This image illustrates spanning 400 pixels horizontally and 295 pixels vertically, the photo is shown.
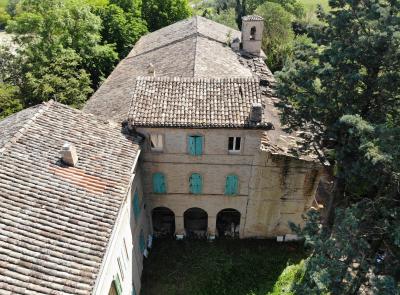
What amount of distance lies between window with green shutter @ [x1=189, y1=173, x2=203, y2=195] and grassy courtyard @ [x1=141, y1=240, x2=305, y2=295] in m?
4.77

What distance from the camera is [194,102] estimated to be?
22.0 metres

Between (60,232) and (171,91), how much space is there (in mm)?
11299

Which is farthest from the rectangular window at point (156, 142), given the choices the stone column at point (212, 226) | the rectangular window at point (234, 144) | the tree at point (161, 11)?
the tree at point (161, 11)

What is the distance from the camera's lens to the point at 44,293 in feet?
39.5

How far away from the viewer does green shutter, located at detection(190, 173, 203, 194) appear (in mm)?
23889

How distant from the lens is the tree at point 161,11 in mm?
53125

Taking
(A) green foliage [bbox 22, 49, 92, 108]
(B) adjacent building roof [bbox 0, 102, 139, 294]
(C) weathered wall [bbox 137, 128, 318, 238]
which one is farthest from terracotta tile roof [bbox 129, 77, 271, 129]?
(A) green foliage [bbox 22, 49, 92, 108]

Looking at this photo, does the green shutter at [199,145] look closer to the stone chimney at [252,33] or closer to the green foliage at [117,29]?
the stone chimney at [252,33]

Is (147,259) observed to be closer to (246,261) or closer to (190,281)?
(190,281)

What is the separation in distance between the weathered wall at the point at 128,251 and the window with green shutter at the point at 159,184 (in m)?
1.00

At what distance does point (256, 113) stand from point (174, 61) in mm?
12614

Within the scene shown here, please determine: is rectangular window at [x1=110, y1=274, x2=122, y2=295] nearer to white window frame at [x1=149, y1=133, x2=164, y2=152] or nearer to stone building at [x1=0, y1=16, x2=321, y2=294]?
stone building at [x1=0, y1=16, x2=321, y2=294]

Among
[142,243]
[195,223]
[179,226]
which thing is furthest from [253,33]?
[142,243]

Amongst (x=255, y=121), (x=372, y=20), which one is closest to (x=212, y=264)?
(x=255, y=121)
